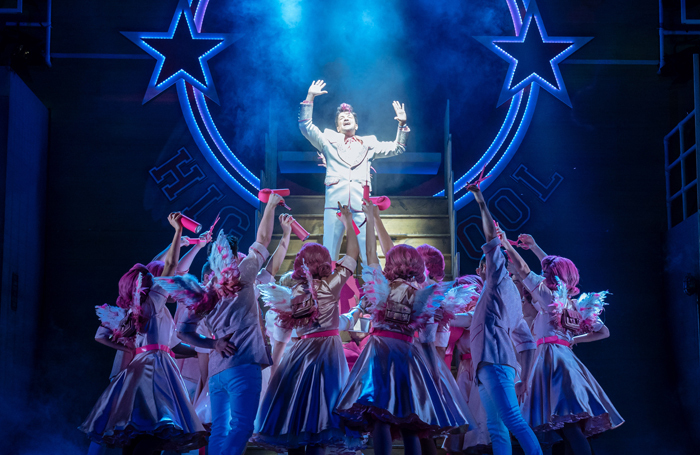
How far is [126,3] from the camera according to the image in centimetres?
688

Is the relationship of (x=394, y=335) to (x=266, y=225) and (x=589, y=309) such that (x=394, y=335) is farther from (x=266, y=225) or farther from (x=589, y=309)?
(x=589, y=309)

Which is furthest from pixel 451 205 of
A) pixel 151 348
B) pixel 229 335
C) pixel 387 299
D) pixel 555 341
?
pixel 151 348

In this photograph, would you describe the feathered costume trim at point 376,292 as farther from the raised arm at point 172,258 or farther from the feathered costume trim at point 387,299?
the raised arm at point 172,258

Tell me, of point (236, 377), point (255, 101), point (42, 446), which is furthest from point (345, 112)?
point (42, 446)

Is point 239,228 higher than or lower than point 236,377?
higher

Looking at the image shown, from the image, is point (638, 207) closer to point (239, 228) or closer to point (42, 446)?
point (239, 228)

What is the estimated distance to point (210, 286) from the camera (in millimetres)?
3469

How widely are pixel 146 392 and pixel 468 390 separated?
1.85 m

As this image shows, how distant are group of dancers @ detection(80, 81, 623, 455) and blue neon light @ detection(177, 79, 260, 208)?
2.80 m

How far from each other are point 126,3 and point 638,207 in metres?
5.52

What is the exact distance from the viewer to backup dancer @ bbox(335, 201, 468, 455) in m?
3.12

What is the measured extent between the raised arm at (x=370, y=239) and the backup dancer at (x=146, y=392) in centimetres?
107

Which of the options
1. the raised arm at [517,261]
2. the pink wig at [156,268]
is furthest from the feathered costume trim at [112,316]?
the raised arm at [517,261]

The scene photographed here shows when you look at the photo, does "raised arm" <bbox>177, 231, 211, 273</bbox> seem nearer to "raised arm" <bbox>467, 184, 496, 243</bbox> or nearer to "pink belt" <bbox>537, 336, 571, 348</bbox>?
"raised arm" <bbox>467, 184, 496, 243</bbox>
